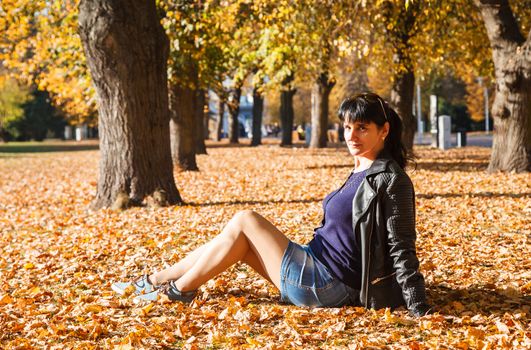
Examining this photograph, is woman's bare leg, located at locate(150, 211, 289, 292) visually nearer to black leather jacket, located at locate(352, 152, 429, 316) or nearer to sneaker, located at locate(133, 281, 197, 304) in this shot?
Result: sneaker, located at locate(133, 281, 197, 304)

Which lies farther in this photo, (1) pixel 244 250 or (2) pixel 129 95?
(2) pixel 129 95

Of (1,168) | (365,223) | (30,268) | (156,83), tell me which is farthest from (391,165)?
(1,168)

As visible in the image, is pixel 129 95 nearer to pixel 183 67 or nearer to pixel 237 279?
pixel 237 279

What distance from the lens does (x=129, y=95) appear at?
11.6 m

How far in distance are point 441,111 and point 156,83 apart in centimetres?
5103

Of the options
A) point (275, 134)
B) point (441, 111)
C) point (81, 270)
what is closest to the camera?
point (81, 270)

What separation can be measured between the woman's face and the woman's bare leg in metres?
0.81

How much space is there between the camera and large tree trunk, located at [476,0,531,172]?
609 inches

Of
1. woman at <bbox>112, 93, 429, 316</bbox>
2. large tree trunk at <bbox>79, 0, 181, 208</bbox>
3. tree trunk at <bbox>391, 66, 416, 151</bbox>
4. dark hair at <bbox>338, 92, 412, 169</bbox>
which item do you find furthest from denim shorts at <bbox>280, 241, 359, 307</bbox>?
tree trunk at <bbox>391, 66, 416, 151</bbox>

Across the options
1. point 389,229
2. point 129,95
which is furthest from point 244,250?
point 129,95

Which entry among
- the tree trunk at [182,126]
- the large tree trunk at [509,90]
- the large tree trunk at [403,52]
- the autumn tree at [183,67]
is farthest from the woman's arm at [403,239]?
the tree trunk at [182,126]

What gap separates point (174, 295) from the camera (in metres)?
5.51

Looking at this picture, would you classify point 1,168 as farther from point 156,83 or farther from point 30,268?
point 30,268

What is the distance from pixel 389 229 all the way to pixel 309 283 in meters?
0.67
